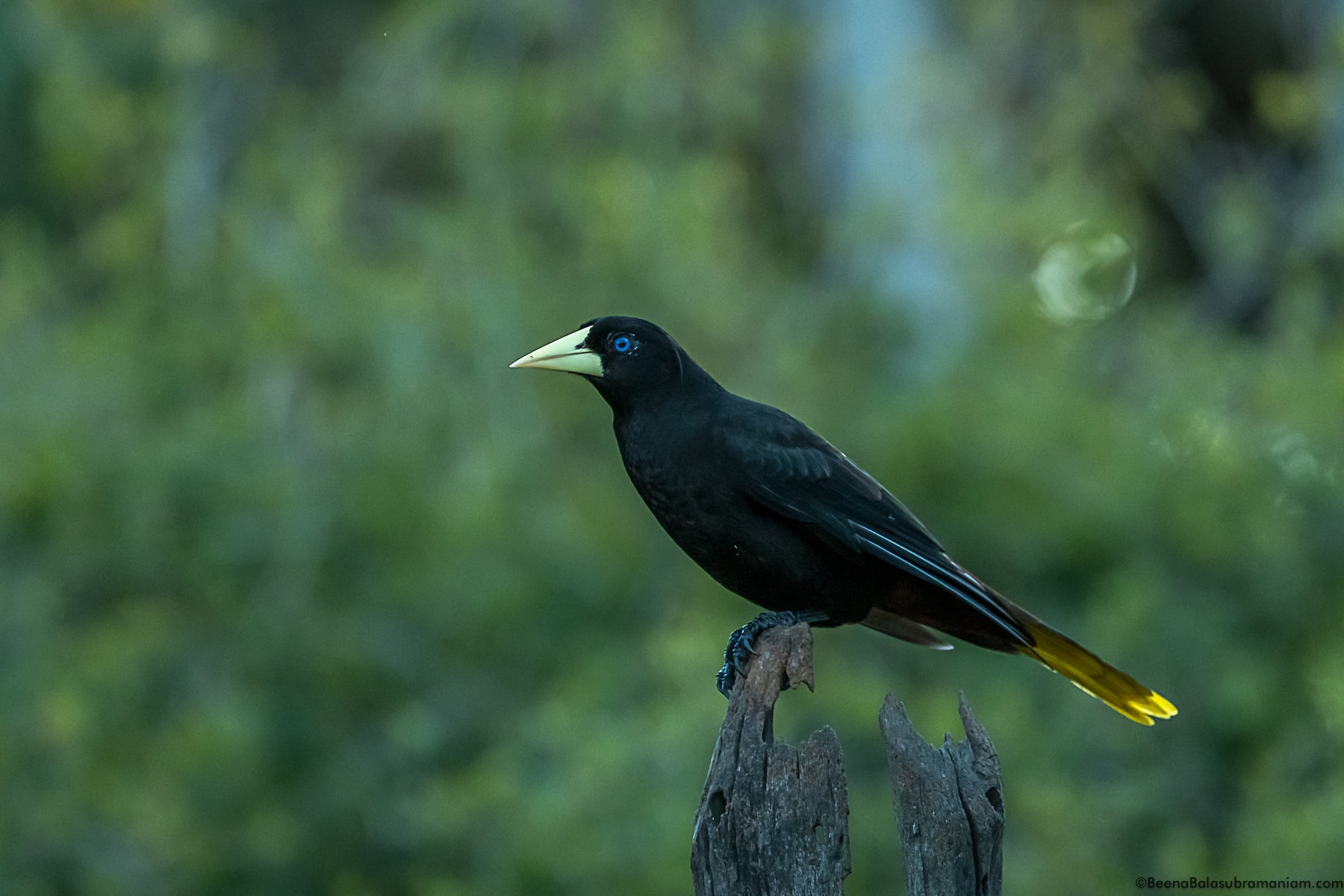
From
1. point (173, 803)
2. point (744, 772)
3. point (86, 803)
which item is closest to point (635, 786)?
point (173, 803)

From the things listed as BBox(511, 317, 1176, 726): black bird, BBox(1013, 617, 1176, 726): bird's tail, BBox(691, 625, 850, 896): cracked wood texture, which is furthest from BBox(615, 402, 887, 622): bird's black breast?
BBox(691, 625, 850, 896): cracked wood texture

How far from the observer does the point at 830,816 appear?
10.8 ft

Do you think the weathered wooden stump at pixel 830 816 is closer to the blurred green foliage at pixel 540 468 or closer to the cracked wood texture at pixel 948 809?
the cracked wood texture at pixel 948 809

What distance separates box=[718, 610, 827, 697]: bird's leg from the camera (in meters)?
3.89

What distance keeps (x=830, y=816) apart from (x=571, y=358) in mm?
1614

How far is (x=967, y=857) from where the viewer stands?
327cm

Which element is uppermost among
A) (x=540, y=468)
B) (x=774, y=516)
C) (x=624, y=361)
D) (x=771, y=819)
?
(x=540, y=468)

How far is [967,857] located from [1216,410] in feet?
22.0

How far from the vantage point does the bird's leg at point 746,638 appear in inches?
153

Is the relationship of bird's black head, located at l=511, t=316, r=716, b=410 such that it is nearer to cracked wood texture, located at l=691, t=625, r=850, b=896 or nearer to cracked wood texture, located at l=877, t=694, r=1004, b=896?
cracked wood texture, located at l=691, t=625, r=850, b=896

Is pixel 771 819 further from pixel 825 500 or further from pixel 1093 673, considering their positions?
pixel 1093 673

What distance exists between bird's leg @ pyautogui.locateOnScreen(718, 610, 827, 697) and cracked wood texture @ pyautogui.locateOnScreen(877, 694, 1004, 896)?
21.0 inches

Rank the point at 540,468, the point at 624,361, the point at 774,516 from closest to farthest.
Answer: the point at 774,516 → the point at 624,361 → the point at 540,468

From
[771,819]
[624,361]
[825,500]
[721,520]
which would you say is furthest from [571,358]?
[771,819]
